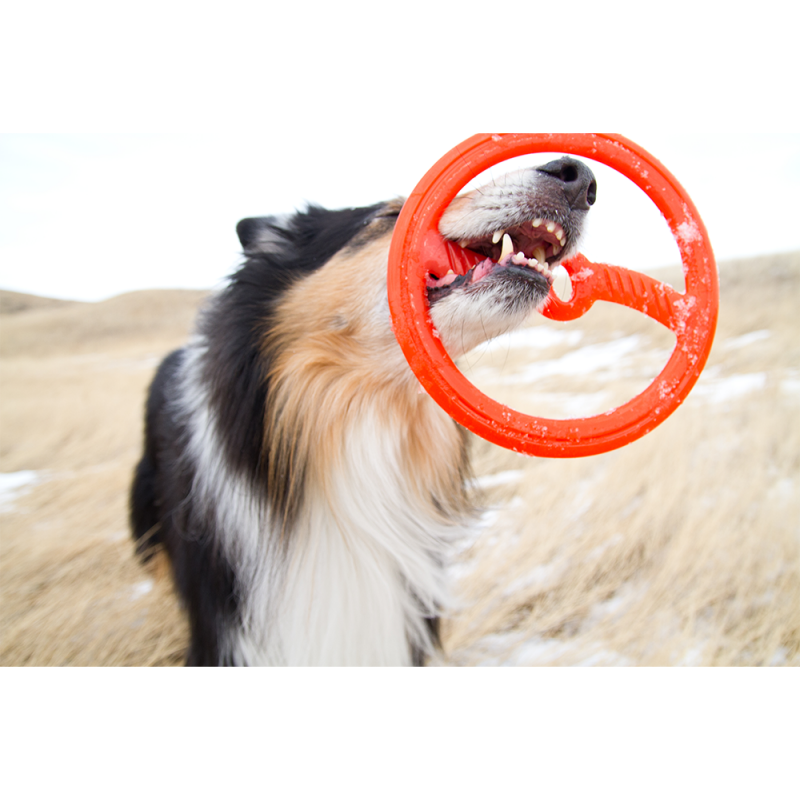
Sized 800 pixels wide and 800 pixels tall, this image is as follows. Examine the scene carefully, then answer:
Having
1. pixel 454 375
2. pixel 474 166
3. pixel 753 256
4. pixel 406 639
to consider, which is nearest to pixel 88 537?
pixel 406 639

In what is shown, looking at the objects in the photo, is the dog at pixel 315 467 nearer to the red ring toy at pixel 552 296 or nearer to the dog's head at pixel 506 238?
the dog's head at pixel 506 238

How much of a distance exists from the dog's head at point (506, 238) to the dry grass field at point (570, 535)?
1.03 feet

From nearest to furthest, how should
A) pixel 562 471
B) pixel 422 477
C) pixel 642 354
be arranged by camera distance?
pixel 422 477 < pixel 562 471 < pixel 642 354

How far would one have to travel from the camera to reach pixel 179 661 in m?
2.93

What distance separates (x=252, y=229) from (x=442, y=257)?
103 centimetres

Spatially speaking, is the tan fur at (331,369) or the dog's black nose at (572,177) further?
the tan fur at (331,369)

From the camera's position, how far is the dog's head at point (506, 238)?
1.70 meters

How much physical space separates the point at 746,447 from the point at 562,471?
1.46 m

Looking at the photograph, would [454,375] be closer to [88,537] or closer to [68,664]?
[68,664]

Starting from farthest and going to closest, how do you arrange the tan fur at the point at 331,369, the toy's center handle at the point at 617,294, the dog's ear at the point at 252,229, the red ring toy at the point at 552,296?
the dog's ear at the point at 252,229, the tan fur at the point at 331,369, the toy's center handle at the point at 617,294, the red ring toy at the point at 552,296

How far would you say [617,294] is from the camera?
71.1 inches

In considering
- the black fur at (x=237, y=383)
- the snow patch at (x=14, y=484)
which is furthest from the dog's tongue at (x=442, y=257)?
the snow patch at (x=14, y=484)

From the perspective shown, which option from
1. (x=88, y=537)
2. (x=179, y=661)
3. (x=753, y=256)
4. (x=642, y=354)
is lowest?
(x=179, y=661)

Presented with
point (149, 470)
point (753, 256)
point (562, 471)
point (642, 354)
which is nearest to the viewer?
point (149, 470)
